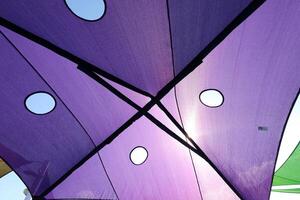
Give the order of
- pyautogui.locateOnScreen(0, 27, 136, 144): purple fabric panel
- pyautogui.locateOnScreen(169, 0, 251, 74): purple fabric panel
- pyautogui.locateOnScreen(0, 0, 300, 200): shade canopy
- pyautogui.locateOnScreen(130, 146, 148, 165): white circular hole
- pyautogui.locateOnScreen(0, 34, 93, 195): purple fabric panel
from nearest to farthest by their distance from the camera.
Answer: pyautogui.locateOnScreen(169, 0, 251, 74): purple fabric panel → pyautogui.locateOnScreen(0, 0, 300, 200): shade canopy → pyautogui.locateOnScreen(0, 27, 136, 144): purple fabric panel → pyautogui.locateOnScreen(0, 34, 93, 195): purple fabric panel → pyautogui.locateOnScreen(130, 146, 148, 165): white circular hole

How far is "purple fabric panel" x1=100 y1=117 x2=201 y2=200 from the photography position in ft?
12.6

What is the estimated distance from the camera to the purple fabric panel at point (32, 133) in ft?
10.5

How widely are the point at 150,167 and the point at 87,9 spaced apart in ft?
7.95

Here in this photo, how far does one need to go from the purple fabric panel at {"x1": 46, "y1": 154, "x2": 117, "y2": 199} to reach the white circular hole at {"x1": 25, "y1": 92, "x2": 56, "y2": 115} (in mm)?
968

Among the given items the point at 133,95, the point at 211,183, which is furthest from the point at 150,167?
the point at 133,95

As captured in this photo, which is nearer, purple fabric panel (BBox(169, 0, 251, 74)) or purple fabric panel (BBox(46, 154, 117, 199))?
purple fabric panel (BBox(169, 0, 251, 74))

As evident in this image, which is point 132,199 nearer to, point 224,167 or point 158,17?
point 224,167

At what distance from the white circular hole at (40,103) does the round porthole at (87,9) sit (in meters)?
1.27

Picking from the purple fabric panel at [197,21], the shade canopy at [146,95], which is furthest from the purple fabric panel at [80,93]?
the purple fabric panel at [197,21]

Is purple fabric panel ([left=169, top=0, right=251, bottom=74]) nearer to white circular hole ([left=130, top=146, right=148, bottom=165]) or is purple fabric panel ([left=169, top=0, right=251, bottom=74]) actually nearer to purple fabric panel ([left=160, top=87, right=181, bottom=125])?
purple fabric panel ([left=160, top=87, right=181, bottom=125])

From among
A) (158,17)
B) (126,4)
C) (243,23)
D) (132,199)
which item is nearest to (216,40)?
(243,23)

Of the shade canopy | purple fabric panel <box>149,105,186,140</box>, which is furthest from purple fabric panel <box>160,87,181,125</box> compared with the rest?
purple fabric panel <box>149,105,186,140</box>

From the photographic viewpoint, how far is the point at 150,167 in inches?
158

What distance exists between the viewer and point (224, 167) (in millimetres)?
3740
